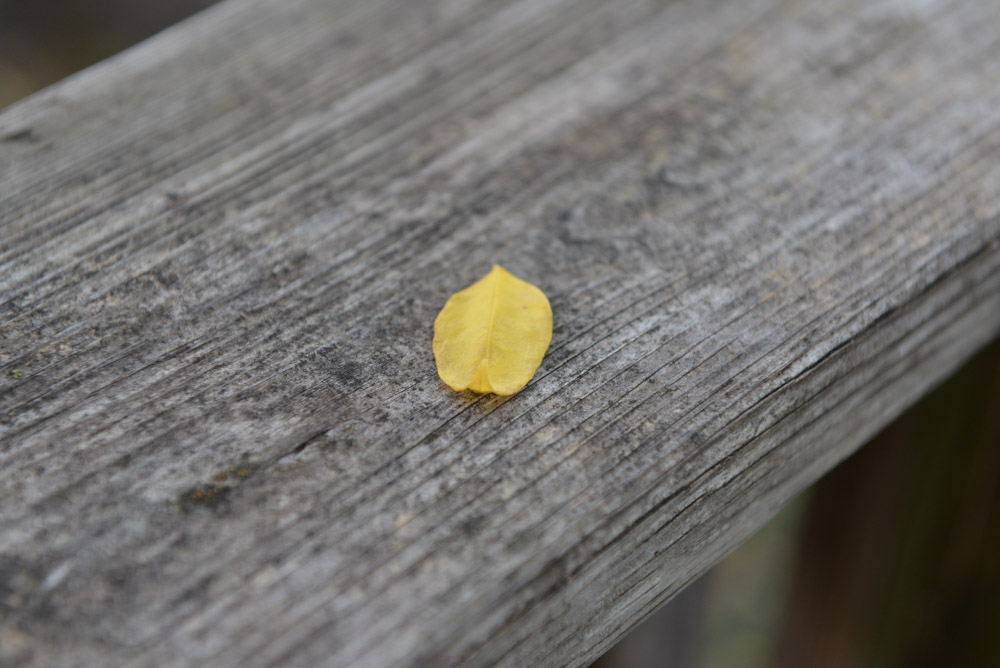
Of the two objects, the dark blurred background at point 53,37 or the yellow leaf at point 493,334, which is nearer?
the yellow leaf at point 493,334

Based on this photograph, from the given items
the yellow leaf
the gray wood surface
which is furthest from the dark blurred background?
the yellow leaf

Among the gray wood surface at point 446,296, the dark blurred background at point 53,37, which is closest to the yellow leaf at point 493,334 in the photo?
the gray wood surface at point 446,296

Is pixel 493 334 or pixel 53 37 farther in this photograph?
pixel 53 37

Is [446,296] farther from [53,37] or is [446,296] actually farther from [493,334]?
[53,37]

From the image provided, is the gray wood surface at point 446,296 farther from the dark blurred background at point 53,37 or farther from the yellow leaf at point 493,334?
the dark blurred background at point 53,37

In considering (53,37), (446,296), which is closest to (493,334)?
(446,296)
